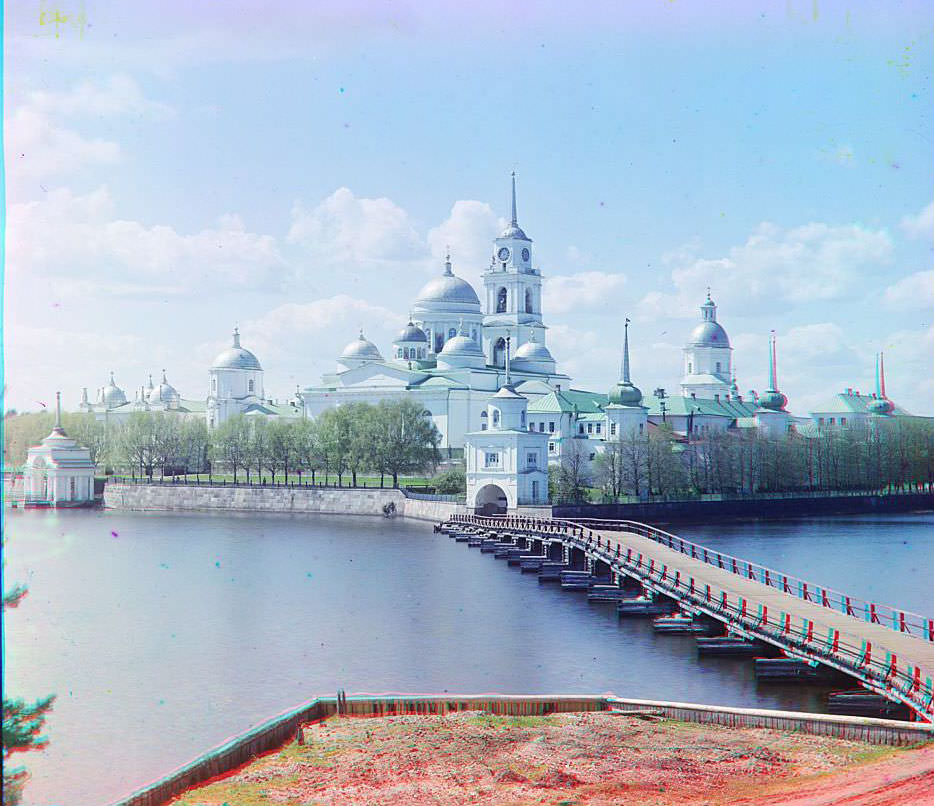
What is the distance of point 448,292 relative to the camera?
106 m

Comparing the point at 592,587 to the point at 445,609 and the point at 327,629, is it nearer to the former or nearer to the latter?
the point at 445,609

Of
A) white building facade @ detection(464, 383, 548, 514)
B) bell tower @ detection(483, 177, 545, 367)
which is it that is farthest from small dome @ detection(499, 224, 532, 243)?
white building facade @ detection(464, 383, 548, 514)

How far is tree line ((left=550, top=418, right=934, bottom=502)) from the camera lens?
72312mm

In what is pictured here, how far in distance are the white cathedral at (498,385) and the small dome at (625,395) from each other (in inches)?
2.5

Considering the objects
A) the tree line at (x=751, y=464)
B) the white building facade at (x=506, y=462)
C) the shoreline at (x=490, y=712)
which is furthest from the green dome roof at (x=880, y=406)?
the shoreline at (x=490, y=712)

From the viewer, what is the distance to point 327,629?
3103 cm

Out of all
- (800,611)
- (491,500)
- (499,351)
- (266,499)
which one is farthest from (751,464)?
(800,611)

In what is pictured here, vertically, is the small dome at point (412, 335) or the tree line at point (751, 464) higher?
the small dome at point (412, 335)

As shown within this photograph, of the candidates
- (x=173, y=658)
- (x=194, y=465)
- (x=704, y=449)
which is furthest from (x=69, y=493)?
(x=173, y=658)

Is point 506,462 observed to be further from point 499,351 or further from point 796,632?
point 499,351

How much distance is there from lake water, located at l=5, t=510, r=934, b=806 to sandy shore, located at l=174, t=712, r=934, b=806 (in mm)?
3042

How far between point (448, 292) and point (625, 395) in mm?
30604

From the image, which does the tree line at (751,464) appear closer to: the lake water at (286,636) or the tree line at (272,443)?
the tree line at (272,443)

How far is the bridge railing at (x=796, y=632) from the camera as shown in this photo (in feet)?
64.4
